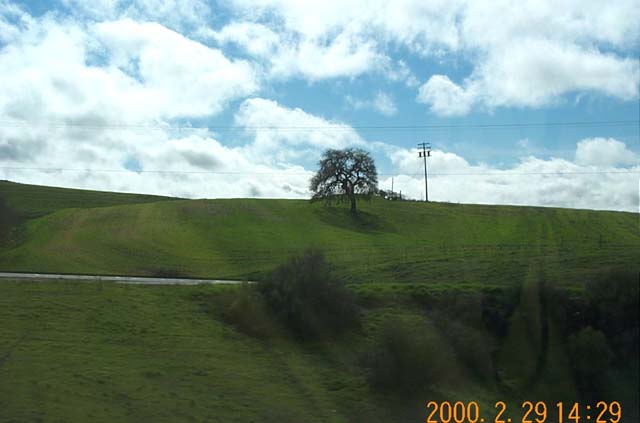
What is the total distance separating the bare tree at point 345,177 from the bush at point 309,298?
54128 millimetres

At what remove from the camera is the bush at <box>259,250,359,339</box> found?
24.3m

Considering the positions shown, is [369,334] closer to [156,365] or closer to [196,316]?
[196,316]

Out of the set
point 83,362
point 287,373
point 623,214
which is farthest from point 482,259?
point 623,214

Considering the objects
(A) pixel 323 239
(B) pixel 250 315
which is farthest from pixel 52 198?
(B) pixel 250 315

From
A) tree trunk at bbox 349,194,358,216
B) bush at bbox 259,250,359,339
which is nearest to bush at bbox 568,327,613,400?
bush at bbox 259,250,359,339

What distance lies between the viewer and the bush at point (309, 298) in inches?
958

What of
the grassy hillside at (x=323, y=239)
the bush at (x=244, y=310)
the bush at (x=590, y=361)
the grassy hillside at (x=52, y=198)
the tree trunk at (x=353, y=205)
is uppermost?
the grassy hillside at (x=52, y=198)

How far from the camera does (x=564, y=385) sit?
18.9 meters

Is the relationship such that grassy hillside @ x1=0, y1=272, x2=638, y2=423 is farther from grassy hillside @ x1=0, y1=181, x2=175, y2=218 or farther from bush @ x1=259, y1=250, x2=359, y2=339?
grassy hillside @ x1=0, y1=181, x2=175, y2=218

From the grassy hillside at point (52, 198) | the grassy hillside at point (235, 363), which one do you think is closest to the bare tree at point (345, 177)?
→ the grassy hillside at point (52, 198)

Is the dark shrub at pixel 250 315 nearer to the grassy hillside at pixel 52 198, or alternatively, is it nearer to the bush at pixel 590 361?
the bush at pixel 590 361

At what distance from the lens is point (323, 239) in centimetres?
6438

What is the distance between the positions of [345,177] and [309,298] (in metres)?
57.0

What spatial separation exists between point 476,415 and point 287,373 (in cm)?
597
